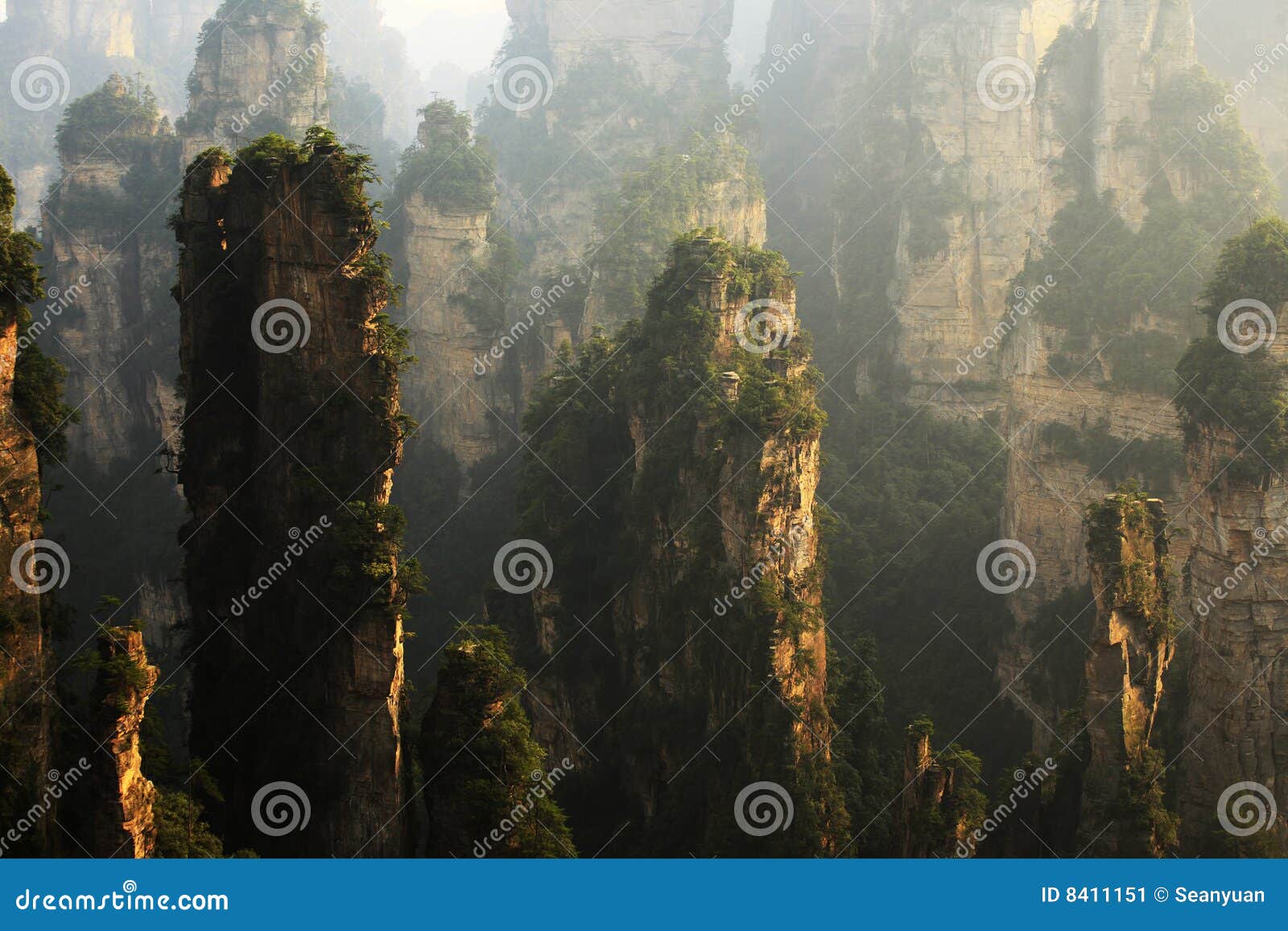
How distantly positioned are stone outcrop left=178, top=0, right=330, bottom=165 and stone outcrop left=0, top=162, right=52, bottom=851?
131 ft

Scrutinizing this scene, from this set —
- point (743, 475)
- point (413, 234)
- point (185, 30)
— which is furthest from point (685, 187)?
point (185, 30)

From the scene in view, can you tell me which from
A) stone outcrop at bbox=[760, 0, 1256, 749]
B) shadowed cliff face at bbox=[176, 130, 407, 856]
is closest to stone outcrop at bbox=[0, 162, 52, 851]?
shadowed cliff face at bbox=[176, 130, 407, 856]

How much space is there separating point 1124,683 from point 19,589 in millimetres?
22260

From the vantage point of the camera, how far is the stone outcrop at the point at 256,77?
198ft

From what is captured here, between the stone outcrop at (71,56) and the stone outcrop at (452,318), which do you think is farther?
the stone outcrop at (71,56)

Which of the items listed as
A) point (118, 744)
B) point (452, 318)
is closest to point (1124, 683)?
point (118, 744)

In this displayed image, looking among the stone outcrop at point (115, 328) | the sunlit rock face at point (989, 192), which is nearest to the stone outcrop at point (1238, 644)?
the sunlit rock face at point (989, 192)

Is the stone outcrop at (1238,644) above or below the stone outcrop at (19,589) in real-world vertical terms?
above

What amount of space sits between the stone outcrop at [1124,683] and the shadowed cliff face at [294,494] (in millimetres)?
15039

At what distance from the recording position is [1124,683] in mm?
31016

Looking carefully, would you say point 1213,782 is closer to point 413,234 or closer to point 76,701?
point 76,701

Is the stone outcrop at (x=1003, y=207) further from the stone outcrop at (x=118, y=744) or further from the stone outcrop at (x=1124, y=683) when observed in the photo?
the stone outcrop at (x=118, y=744)

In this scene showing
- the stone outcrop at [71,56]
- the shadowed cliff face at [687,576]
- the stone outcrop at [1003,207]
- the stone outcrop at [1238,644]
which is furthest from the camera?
the stone outcrop at [71,56]

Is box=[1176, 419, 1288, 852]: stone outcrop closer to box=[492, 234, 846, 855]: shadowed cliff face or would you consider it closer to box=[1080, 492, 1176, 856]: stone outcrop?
box=[1080, 492, 1176, 856]: stone outcrop
